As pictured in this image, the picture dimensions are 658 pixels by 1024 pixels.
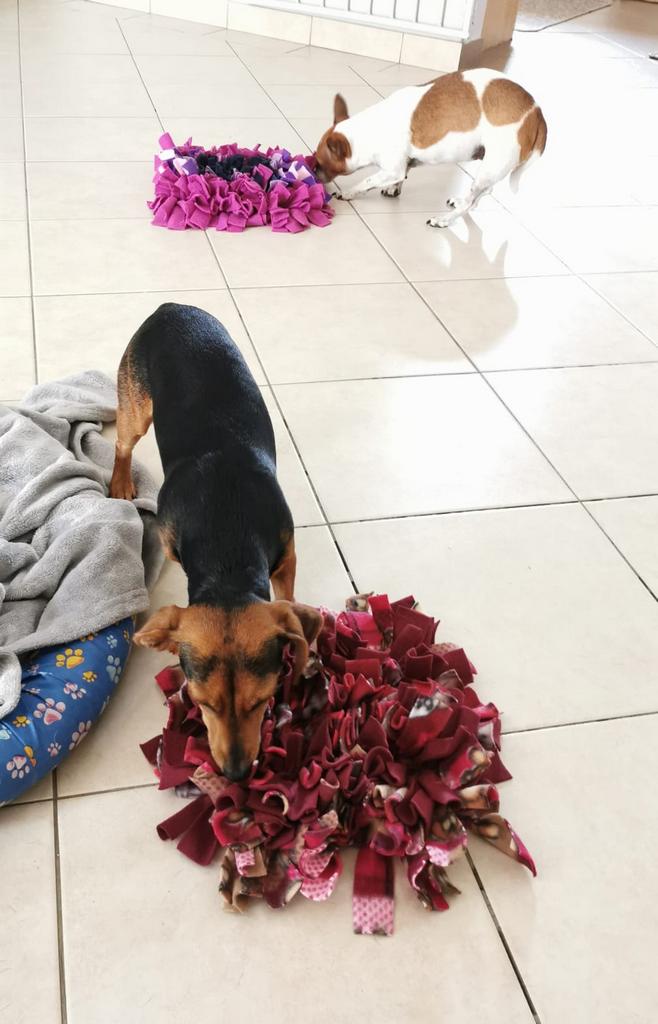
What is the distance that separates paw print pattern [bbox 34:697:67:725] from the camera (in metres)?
1.56

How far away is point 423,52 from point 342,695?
491 centimetres

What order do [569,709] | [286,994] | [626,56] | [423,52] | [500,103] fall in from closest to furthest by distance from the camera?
[286,994]
[569,709]
[500,103]
[423,52]
[626,56]

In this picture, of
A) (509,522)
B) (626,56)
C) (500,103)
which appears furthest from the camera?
(626,56)

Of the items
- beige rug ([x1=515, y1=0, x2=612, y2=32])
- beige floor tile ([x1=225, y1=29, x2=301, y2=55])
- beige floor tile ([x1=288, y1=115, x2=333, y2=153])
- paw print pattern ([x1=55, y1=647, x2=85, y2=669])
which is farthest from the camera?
beige rug ([x1=515, y1=0, x2=612, y2=32])

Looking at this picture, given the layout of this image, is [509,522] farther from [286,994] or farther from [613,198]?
[613,198]

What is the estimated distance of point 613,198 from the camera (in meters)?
4.03

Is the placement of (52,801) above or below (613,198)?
below

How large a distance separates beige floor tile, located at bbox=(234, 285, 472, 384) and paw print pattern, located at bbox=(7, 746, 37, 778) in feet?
4.62

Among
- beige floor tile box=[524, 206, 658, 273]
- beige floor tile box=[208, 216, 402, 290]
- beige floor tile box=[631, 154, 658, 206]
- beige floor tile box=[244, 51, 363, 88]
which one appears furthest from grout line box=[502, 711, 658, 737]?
beige floor tile box=[244, 51, 363, 88]

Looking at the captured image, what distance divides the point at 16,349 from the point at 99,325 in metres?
0.27

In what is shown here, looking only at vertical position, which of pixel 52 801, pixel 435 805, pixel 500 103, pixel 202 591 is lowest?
pixel 52 801

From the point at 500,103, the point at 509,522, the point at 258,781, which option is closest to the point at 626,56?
the point at 500,103

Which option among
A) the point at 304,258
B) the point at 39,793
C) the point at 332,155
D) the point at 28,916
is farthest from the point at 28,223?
the point at 28,916

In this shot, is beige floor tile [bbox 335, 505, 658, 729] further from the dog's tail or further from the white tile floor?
the dog's tail
